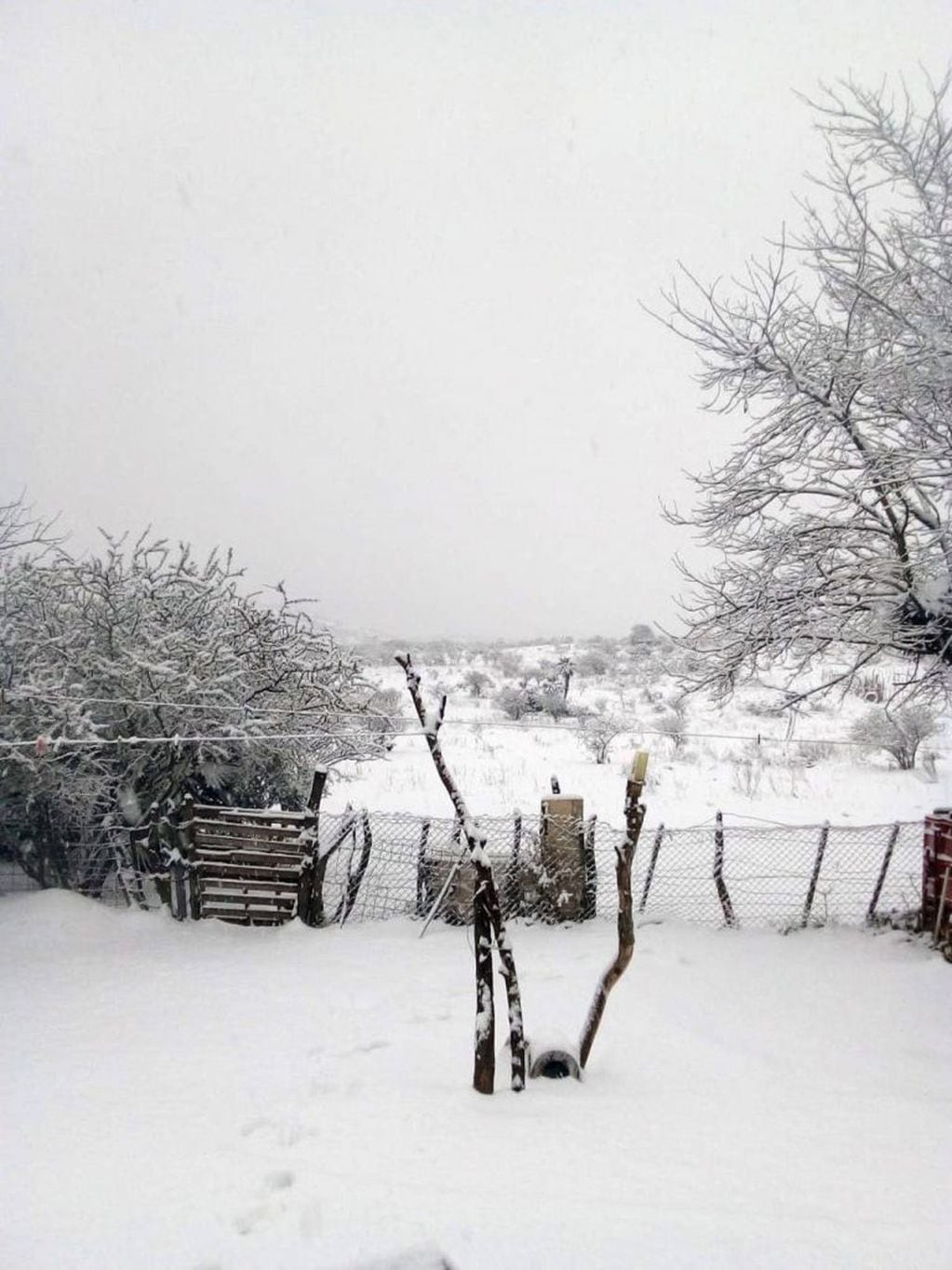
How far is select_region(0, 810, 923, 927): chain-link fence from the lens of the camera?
7973mm

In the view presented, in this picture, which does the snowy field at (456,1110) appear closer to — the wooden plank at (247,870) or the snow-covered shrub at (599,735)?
the wooden plank at (247,870)

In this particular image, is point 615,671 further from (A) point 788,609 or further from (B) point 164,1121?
(B) point 164,1121

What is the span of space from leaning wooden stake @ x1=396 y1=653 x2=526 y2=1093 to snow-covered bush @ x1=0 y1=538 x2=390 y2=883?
13.2ft

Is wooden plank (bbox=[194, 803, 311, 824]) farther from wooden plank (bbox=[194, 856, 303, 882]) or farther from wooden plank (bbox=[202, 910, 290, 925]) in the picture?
wooden plank (bbox=[202, 910, 290, 925])

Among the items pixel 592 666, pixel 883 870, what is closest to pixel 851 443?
pixel 883 870

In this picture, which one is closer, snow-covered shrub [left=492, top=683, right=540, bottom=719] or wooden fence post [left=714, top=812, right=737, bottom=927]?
wooden fence post [left=714, top=812, right=737, bottom=927]

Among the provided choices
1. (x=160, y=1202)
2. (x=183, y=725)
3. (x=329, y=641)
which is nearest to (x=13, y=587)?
(x=183, y=725)

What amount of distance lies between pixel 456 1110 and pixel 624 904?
1.44m

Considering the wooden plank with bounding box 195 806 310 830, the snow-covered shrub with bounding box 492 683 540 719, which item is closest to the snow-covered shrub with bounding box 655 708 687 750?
the snow-covered shrub with bounding box 492 683 540 719

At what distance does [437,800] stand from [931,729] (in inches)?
459

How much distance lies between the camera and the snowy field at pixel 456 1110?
2.98 m

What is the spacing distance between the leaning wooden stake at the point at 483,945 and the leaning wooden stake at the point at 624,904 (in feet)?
1.40

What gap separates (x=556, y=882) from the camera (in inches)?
321

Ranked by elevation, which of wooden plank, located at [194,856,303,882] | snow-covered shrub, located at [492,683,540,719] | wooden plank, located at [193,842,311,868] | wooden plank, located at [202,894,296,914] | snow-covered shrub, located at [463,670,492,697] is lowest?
wooden plank, located at [202,894,296,914]
